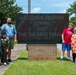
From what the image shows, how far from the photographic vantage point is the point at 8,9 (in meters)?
59.6

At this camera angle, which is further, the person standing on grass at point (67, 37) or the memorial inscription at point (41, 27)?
the memorial inscription at point (41, 27)

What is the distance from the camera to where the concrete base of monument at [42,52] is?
16.6 meters

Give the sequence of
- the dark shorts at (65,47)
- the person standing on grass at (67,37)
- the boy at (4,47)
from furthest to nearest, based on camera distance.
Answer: the dark shorts at (65,47), the person standing on grass at (67,37), the boy at (4,47)

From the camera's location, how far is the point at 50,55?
16.6m

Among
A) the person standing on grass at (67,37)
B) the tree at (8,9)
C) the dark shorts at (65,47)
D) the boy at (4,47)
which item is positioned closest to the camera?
the boy at (4,47)

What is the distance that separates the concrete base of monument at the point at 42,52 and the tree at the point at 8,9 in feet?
129

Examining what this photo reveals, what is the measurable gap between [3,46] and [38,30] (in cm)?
240

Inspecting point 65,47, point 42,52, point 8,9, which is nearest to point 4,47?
point 42,52

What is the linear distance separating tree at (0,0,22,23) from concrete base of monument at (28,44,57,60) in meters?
39.4

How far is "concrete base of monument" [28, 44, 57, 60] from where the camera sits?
16.6m

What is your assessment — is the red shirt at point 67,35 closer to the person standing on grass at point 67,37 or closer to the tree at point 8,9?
the person standing on grass at point 67,37

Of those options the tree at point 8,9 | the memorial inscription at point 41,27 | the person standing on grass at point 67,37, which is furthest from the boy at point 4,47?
the tree at point 8,9

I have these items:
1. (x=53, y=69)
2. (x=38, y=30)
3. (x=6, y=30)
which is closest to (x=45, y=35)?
(x=38, y=30)

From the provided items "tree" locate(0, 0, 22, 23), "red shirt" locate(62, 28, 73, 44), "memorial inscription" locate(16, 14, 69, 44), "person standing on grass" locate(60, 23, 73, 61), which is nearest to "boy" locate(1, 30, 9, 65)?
"memorial inscription" locate(16, 14, 69, 44)
